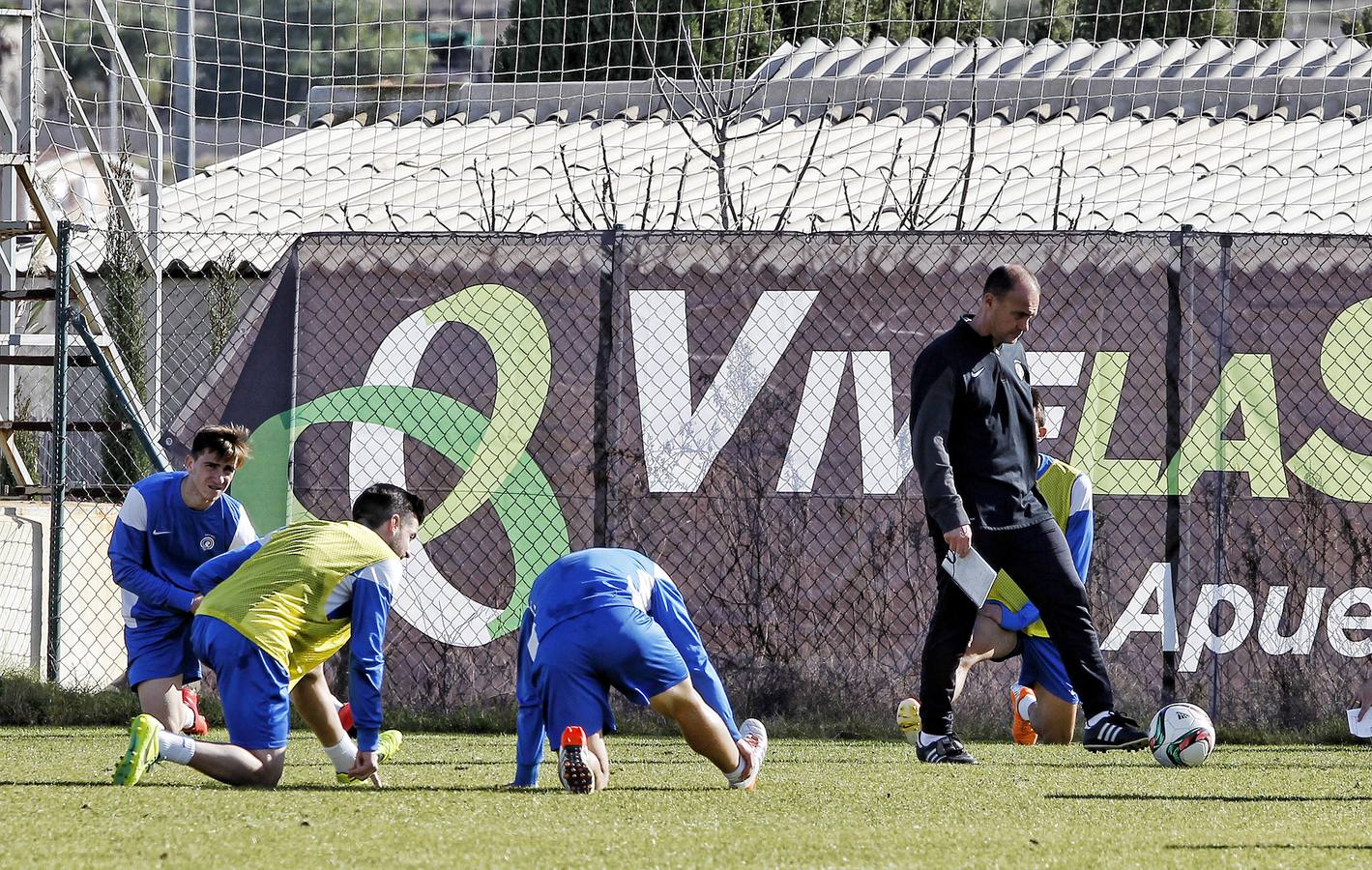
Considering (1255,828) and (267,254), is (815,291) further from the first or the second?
(267,254)

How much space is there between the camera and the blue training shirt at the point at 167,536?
21.1ft

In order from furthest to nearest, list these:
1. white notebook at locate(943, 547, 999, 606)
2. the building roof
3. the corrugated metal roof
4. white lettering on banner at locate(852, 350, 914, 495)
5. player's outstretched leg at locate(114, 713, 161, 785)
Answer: the corrugated metal roof, the building roof, white lettering on banner at locate(852, 350, 914, 495), white notebook at locate(943, 547, 999, 606), player's outstretched leg at locate(114, 713, 161, 785)

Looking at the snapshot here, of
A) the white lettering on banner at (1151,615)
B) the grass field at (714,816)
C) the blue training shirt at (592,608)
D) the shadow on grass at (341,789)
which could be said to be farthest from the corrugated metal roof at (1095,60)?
the shadow on grass at (341,789)

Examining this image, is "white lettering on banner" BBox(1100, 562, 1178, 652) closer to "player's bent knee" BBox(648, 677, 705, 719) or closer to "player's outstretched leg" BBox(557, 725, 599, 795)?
"player's bent knee" BBox(648, 677, 705, 719)

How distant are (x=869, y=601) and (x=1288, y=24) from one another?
23.6 m

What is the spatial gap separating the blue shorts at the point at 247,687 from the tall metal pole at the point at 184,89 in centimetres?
559

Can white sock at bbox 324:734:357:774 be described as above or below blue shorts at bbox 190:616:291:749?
below

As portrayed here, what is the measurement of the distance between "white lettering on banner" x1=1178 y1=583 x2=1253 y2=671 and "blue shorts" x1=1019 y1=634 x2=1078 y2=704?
0.78 m

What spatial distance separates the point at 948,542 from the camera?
5926mm

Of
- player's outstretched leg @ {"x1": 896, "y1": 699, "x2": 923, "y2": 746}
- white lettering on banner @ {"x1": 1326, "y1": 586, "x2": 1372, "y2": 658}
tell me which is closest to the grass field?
player's outstretched leg @ {"x1": 896, "y1": 699, "x2": 923, "y2": 746}

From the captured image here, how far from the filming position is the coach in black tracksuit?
19.8 feet

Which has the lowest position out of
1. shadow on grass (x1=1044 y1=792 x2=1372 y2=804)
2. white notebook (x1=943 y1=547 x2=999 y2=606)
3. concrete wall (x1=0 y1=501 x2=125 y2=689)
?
concrete wall (x1=0 y1=501 x2=125 y2=689)

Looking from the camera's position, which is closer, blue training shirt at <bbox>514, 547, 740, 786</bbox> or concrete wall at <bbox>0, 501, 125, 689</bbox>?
blue training shirt at <bbox>514, 547, 740, 786</bbox>

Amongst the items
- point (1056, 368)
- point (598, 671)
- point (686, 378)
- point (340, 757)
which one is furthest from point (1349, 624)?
point (340, 757)
